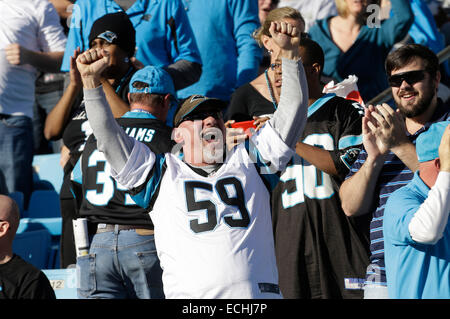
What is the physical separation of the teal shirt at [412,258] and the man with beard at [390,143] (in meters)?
0.39

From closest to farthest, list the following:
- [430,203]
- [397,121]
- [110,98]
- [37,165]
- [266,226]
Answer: [430,203]
[266,226]
[397,121]
[110,98]
[37,165]

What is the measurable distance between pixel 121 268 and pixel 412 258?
1659 millimetres

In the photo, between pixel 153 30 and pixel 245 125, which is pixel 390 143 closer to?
pixel 245 125

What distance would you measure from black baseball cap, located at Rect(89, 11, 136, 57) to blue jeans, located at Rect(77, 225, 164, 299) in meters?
1.36

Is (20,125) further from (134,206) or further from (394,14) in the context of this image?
(394,14)

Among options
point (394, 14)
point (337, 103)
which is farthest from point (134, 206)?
point (394, 14)

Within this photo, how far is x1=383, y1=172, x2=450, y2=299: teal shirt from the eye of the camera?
3.30 m

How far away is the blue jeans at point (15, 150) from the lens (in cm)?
619

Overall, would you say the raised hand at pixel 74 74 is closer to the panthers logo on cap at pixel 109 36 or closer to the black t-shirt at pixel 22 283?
the panthers logo on cap at pixel 109 36

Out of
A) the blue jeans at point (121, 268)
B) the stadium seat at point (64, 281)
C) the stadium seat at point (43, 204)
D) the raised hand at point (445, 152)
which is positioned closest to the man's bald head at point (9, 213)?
the blue jeans at point (121, 268)

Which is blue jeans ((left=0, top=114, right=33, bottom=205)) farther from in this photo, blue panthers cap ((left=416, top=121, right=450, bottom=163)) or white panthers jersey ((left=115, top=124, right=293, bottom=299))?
blue panthers cap ((left=416, top=121, right=450, bottom=163))

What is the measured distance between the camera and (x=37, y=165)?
713 cm

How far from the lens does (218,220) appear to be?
11.2 ft

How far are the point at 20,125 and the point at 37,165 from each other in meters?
0.93
